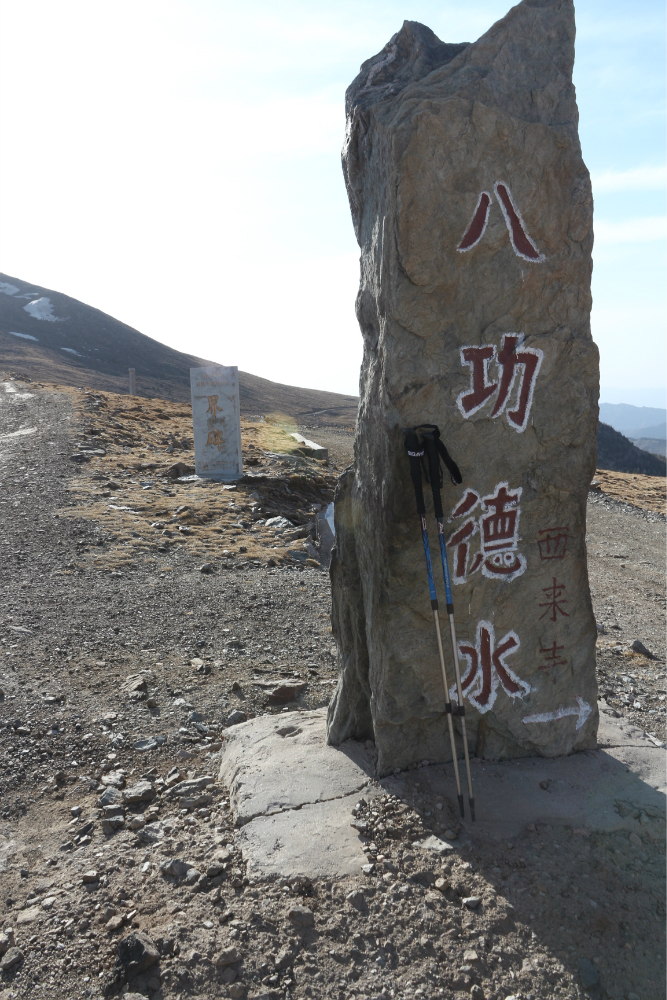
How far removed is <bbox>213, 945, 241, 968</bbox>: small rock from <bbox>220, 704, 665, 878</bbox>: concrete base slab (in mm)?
404

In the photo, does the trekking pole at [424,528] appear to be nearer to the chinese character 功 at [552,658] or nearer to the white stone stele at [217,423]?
the chinese character 功 at [552,658]

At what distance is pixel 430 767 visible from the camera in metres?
3.88

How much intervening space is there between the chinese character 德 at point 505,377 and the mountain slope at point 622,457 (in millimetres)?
36315

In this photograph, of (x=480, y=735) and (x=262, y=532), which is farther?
(x=262, y=532)

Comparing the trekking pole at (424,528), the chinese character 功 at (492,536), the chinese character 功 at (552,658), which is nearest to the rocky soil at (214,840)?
the trekking pole at (424,528)

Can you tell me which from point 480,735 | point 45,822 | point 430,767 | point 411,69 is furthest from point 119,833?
point 411,69

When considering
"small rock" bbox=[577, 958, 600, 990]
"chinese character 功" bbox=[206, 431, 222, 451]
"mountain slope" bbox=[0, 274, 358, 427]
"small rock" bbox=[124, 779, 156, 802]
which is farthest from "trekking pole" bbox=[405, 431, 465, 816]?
"mountain slope" bbox=[0, 274, 358, 427]

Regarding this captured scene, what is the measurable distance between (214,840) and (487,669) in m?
1.77

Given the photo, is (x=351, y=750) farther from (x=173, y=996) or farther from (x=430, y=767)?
(x=173, y=996)

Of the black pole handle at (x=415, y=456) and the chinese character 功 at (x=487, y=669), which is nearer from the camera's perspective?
the black pole handle at (x=415, y=456)

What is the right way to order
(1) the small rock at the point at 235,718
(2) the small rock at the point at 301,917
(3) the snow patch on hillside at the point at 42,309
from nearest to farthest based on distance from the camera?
(2) the small rock at the point at 301,917 → (1) the small rock at the point at 235,718 → (3) the snow patch on hillside at the point at 42,309

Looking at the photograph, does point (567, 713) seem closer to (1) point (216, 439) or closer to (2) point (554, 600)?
(2) point (554, 600)

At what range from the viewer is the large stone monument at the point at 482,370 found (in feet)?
10.9

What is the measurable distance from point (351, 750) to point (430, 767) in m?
0.53
